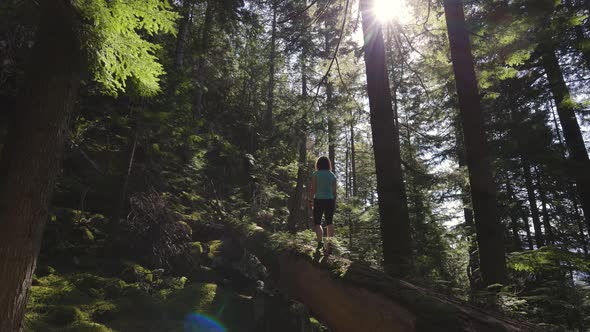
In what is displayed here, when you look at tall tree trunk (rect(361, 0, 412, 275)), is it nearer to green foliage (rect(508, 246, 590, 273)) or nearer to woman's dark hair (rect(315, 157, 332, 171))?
woman's dark hair (rect(315, 157, 332, 171))

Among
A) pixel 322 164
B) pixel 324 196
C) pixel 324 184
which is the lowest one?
pixel 324 196

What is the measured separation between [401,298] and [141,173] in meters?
7.42

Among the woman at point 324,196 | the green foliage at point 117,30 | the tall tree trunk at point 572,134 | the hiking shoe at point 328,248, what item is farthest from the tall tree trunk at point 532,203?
the green foliage at point 117,30

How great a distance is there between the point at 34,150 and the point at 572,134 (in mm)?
16683

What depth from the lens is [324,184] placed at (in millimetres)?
6910

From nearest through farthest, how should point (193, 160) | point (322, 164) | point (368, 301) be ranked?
1. point (368, 301)
2. point (322, 164)
3. point (193, 160)

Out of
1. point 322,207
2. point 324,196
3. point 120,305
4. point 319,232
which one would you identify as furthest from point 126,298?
point 324,196

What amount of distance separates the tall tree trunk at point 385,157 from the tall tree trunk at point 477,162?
1352mm

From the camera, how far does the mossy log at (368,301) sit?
9.91ft

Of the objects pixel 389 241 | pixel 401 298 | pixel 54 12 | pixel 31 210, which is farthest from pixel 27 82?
pixel 389 241

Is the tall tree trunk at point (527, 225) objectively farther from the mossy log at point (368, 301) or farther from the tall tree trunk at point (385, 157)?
the mossy log at point (368, 301)

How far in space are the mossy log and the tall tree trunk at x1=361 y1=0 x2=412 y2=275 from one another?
148 centimetres

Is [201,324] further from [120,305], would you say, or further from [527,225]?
[527,225]

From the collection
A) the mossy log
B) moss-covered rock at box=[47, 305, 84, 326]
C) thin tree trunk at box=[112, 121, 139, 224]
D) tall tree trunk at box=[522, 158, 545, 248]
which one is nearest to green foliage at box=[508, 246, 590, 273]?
the mossy log
